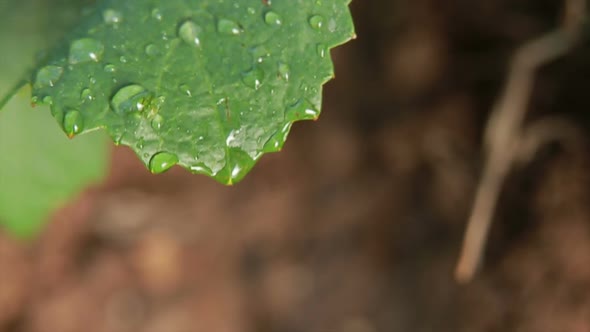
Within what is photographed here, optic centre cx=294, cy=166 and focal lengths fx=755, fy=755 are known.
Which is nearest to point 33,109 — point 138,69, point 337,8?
point 138,69

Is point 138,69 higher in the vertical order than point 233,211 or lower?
higher

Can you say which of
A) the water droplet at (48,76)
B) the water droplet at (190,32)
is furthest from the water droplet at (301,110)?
the water droplet at (48,76)

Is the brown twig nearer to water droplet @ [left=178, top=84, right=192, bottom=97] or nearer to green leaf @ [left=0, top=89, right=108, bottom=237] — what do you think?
green leaf @ [left=0, top=89, right=108, bottom=237]

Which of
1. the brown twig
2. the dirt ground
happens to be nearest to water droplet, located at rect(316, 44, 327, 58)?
the brown twig

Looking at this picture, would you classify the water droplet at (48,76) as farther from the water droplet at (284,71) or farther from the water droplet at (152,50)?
the water droplet at (284,71)

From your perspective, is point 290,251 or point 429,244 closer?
point 429,244

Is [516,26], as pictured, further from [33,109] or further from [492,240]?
[33,109]

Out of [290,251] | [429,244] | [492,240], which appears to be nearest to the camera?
[492,240]
